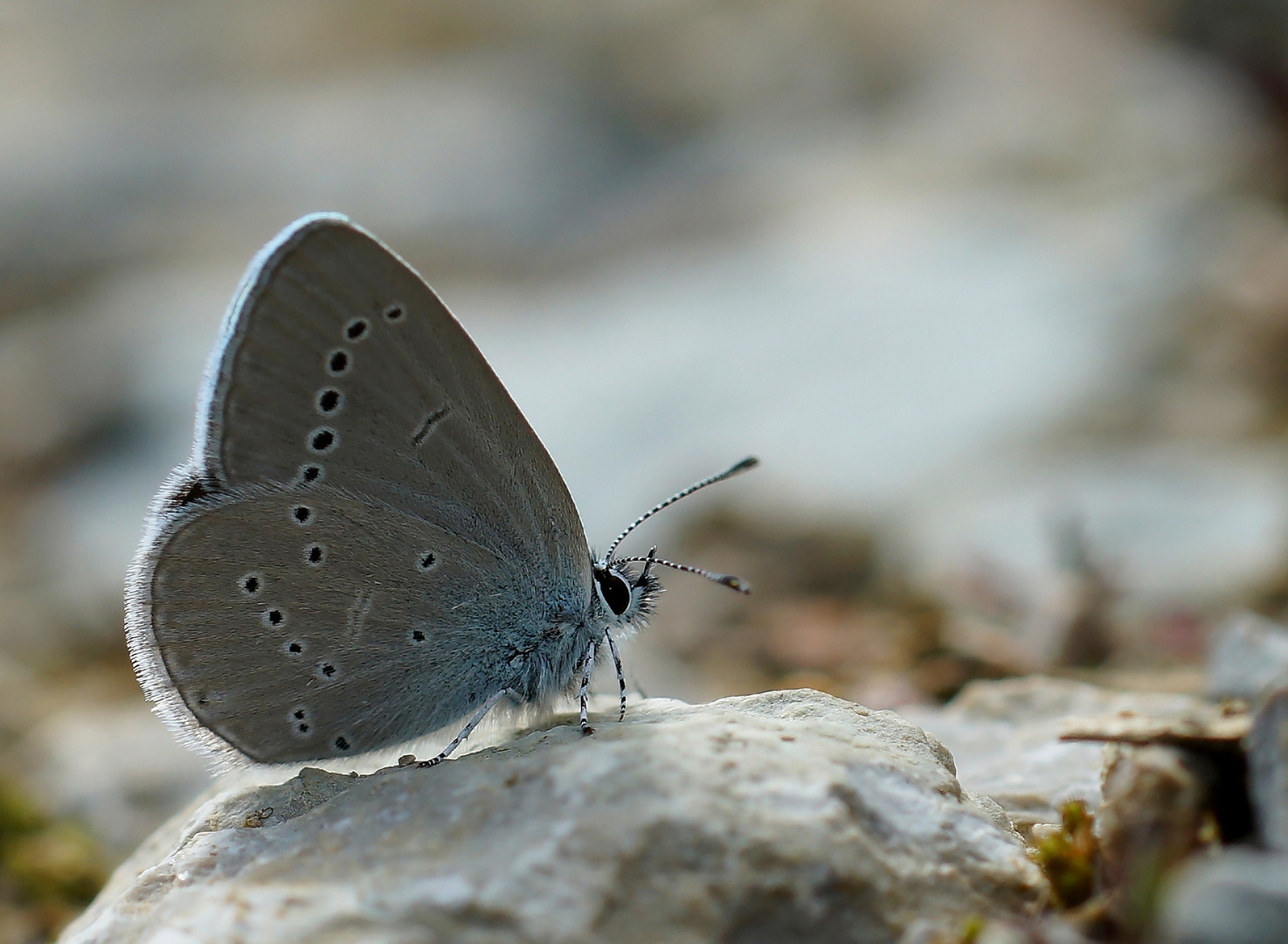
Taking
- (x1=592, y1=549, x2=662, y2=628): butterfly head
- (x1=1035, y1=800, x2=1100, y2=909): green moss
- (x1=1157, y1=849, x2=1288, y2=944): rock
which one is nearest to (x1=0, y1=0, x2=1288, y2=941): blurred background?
(x1=592, y1=549, x2=662, y2=628): butterfly head

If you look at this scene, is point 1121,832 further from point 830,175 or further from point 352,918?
point 830,175

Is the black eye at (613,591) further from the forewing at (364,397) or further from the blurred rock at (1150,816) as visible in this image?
the blurred rock at (1150,816)

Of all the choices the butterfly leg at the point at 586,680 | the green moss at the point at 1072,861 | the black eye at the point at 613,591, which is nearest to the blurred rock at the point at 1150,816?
the green moss at the point at 1072,861

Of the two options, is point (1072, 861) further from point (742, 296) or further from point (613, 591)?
point (742, 296)

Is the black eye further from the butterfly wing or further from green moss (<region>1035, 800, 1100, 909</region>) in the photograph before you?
green moss (<region>1035, 800, 1100, 909</region>)

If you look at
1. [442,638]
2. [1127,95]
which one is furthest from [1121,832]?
[1127,95]

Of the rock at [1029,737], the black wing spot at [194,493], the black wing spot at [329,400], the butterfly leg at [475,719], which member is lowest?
the rock at [1029,737]
